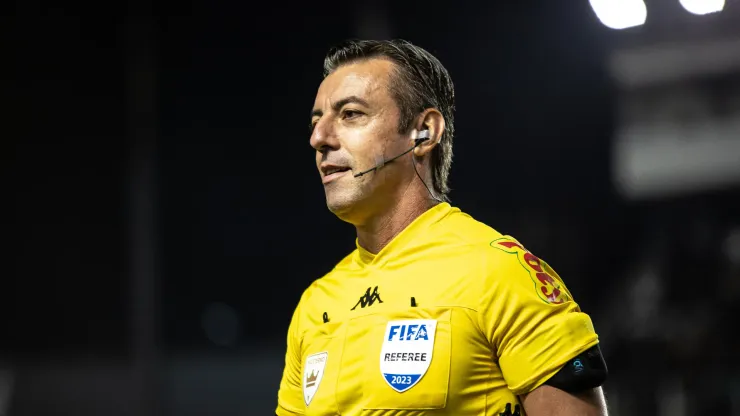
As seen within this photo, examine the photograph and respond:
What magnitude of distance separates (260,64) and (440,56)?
3.22ft

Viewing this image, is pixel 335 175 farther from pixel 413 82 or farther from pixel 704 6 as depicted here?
pixel 704 6

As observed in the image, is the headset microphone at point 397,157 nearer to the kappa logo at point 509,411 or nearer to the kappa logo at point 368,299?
the kappa logo at point 368,299

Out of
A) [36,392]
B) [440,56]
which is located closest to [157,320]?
[36,392]

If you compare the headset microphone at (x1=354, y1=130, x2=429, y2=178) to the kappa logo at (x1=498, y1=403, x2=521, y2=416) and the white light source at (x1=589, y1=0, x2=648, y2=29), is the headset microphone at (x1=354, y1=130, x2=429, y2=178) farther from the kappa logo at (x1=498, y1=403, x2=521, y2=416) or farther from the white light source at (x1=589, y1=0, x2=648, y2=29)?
the white light source at (x1=589, y1=0, x2=648, y2=29)

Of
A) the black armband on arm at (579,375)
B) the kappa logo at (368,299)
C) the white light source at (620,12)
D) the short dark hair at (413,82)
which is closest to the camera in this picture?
the black armband on arm at (579,375)

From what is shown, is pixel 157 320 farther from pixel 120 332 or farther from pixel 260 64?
pixel 260 64

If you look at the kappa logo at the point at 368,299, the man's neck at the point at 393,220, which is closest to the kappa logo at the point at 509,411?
the kappa logo at the point at 368,299

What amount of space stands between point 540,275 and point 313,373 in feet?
1.53

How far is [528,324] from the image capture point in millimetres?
1349

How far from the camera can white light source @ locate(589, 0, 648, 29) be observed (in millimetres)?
3078

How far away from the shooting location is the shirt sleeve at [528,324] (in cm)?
133

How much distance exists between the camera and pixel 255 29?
4.05 meters

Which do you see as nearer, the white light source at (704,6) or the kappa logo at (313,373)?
the kappa logo at (313,373)

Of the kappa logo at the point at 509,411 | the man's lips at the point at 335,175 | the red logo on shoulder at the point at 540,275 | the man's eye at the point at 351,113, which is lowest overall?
the kappa logo at the point at 509,411
